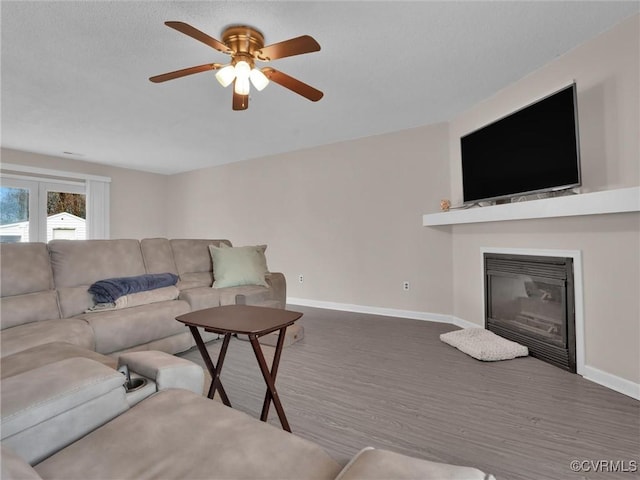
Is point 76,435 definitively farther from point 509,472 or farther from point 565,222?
point 565,222

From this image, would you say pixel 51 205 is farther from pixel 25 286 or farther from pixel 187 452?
pixel 187 452

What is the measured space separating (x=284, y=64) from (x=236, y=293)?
2.11m

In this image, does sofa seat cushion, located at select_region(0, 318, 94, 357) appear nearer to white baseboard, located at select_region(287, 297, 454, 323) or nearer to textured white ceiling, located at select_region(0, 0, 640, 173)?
textured white ceiling, located at select_region(0, 0, 640, 173)

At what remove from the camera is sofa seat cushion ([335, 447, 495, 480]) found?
0.64 metres

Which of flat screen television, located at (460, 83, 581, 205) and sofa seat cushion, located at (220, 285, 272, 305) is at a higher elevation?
flat screen television, located at (460, 83, 581, 205)

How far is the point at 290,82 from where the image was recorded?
218cm

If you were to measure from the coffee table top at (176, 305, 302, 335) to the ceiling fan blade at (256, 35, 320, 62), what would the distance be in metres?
1.49

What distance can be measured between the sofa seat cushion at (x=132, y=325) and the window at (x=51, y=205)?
156 inches

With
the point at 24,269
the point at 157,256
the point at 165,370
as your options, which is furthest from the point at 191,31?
the point at 157,256

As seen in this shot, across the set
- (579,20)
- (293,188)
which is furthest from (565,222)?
(293,188)

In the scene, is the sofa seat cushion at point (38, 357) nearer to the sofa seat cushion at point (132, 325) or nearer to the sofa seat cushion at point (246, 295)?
the sofa seat cushion at point (132, 325)

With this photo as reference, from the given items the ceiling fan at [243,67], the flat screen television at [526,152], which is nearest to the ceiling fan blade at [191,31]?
the ceiling fan at [243,67]

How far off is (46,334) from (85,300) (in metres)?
0.59

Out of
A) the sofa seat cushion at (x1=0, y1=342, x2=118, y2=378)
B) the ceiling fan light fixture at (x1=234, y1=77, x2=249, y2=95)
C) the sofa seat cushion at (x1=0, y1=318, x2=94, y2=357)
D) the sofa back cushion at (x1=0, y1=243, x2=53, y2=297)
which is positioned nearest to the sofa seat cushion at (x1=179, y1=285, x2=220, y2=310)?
the sofa seat cushion at (x1=0, y1=318, x2=94, y2=357)
